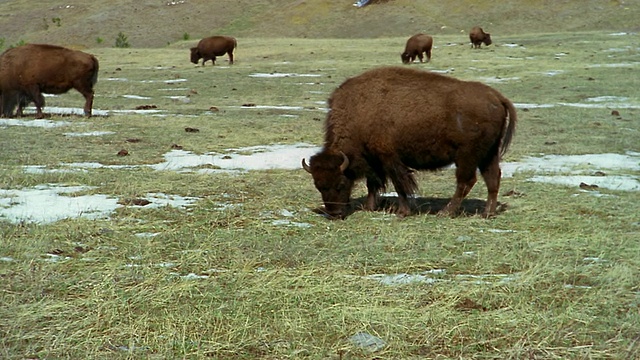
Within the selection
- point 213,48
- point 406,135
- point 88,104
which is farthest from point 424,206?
point 213,48

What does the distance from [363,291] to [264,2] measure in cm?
8165

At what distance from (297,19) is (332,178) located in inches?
2483

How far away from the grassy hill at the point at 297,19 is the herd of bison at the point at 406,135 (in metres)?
48.2

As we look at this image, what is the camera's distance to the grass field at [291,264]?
4543mm

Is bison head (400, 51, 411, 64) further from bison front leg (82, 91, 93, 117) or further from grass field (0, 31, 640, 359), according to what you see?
grass field (0, 31, 640, 359)

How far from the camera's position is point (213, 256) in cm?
620

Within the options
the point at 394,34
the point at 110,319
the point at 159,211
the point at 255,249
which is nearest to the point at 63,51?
the point at 159,211

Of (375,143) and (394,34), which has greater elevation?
(375,143)

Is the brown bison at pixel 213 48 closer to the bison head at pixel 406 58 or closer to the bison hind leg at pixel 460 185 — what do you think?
the bison head at pixel 406 58

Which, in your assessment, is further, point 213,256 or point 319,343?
point 213,256

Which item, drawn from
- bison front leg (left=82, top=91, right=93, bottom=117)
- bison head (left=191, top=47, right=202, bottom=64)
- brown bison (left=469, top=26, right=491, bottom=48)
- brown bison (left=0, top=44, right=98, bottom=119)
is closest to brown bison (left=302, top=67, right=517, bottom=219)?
bison front leg (left=82, top=91, right=93, bottom=117)

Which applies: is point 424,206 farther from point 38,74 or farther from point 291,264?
point 38,74

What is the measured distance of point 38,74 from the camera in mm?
16469

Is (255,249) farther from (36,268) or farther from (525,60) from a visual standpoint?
(525,60)
